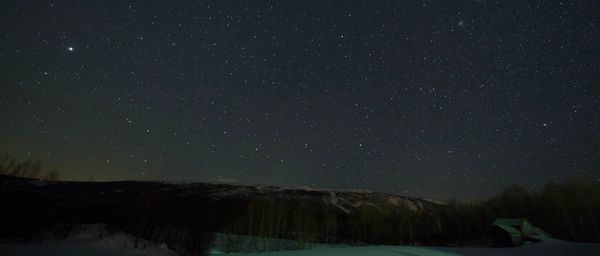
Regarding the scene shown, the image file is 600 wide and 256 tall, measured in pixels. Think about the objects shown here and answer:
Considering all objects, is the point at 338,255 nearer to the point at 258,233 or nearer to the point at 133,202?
the point at 258,233

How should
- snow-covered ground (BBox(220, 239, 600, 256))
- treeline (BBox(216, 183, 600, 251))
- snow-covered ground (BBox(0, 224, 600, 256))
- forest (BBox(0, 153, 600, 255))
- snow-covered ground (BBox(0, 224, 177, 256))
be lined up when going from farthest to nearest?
treeline (BBox(216, 183, 600, 251))
forest (BBox(0, 153, 600, 255))
snow-covered ground (BBox(0, 224, 177, 256))
snow-covered ground (BBox(0, 224, 600, 256))
snow-covered ground (BBox(220, 239, 600, 256))

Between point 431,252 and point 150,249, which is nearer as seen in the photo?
point 431,252

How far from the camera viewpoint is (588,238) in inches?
783

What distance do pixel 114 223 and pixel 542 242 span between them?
17385mm

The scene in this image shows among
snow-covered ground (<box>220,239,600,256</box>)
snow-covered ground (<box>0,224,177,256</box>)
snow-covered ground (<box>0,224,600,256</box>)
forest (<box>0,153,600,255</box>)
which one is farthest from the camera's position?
forest (<box>0,153,600,255</box>)

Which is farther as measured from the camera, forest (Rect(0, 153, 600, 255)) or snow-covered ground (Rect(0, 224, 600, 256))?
forest (Rect(0, 153, 600, 255))

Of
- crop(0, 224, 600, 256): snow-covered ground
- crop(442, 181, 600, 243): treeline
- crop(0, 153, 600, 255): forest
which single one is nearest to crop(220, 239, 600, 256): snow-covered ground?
crop(0, 224, 600, 256): snow-covered ground

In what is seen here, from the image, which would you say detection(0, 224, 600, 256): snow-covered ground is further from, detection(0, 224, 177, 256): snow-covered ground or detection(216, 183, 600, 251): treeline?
detection(216, 183, 600, 251): treeline

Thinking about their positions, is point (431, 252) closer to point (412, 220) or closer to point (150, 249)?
point (150, 249)

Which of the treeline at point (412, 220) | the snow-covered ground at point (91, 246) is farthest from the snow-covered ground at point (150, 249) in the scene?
the treeline at point (412, 220)

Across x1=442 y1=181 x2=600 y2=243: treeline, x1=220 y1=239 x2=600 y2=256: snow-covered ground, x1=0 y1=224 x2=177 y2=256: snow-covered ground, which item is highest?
x1=442 y1=181 x2=600 y2=243: treeline

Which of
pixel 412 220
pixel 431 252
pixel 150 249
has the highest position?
pixel 412 220

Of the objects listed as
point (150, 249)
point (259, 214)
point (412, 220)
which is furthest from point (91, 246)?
point (412, 220)

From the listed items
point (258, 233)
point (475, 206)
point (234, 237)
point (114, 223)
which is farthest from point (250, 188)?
point (475, 206)
